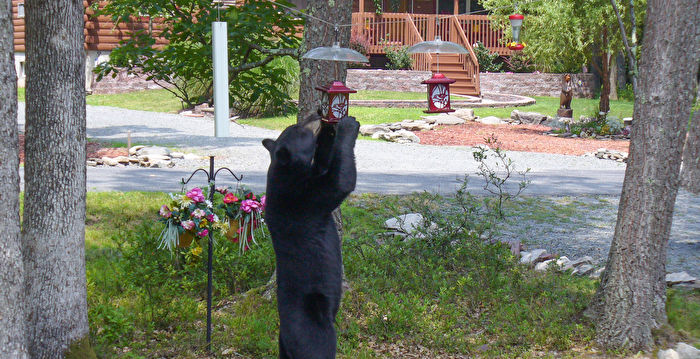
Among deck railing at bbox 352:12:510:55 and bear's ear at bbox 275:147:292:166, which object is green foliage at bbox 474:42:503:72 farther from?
bear's ear at bbox 275:147:292:166

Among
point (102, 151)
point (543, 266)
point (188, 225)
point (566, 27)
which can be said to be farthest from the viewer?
point (566, 27)

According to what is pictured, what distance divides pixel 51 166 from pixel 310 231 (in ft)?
6.92

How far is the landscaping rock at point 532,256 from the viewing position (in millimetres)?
7141

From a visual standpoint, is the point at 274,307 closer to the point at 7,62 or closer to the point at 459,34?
the point at 7,62

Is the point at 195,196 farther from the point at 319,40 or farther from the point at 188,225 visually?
the point at 319,40

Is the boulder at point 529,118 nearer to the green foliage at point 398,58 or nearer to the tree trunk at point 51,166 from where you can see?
the green foliage at point 398,58

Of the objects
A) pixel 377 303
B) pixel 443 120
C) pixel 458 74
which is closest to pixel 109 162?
pixel 377 303

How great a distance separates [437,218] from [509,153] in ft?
28.4

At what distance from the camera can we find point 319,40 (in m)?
5.71

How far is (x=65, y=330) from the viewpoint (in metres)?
4.54

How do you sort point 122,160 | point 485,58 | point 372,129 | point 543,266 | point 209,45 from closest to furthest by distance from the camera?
point 209,45 < point 543,266 < point 122,160 < point 372,129 < point 485,58

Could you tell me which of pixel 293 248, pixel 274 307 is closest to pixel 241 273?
pixel 274 307

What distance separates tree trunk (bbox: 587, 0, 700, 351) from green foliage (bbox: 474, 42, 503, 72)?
80.8ft

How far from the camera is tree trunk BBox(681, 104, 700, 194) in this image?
11031 millimetres
